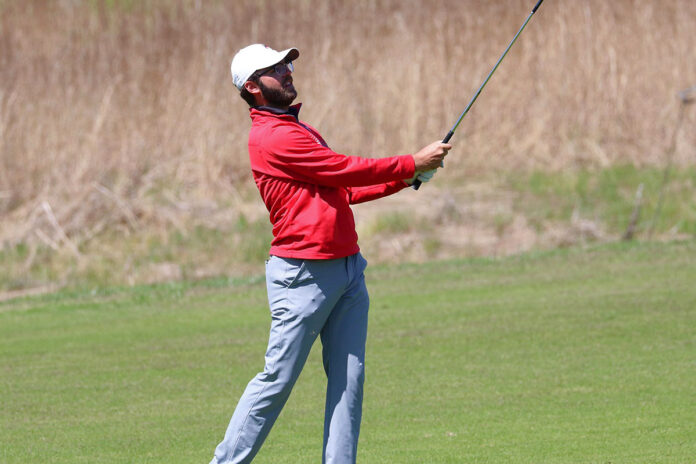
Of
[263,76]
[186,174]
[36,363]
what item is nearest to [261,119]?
[263,76]

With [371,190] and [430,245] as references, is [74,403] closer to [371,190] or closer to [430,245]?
[371,190]

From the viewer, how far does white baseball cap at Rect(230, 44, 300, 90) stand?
4730 millimetres

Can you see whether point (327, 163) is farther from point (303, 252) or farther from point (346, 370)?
point (346, 370)

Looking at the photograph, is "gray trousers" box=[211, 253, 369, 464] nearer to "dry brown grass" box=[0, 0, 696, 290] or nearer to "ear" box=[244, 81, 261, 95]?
"ear" box=[244, 81, 261, 95]

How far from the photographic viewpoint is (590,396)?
695 centimetres

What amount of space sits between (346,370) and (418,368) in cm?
324

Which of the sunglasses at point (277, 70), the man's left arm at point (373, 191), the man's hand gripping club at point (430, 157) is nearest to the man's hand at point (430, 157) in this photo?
the man's hand gripping club at point (430, 157)

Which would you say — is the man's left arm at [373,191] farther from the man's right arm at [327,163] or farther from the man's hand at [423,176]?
the man's right arm at [327,163]

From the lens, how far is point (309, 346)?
15.8ft

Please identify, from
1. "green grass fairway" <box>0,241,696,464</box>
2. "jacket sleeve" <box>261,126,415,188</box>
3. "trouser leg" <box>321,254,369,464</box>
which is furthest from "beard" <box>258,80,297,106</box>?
"green grass fairway" <box>0,241,696,464</box>

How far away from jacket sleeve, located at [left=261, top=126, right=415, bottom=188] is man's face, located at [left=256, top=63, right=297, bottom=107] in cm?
14

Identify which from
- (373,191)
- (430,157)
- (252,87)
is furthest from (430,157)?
(252,87)

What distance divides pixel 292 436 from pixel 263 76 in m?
2.37

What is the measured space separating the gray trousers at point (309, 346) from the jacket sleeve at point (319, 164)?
35 cm
